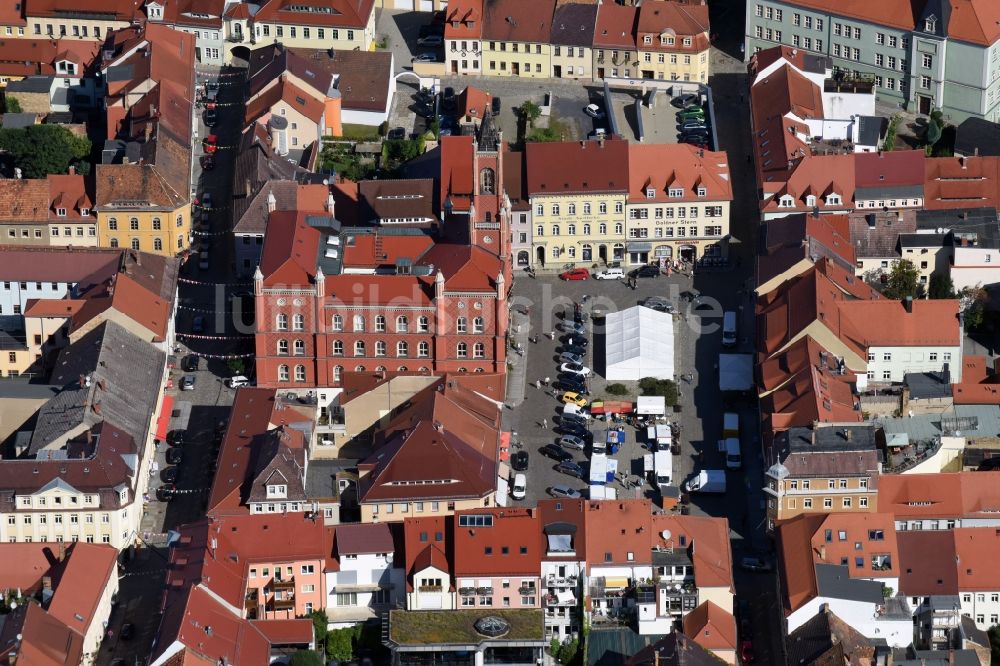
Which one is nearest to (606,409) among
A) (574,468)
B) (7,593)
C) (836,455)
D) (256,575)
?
(574,468)

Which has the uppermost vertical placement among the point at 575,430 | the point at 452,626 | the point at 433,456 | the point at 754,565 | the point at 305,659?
the point at 433,456

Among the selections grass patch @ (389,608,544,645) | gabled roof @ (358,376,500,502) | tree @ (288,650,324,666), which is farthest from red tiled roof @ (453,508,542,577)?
tree @ (288,650,324,666)

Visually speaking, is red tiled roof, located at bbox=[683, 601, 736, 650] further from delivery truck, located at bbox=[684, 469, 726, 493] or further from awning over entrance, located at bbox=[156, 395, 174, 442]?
awning over entrance, located at bbox=[156, 395, 174, 442]

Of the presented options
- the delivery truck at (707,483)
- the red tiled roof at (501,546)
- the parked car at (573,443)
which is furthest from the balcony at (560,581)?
the parked car at (573,443)

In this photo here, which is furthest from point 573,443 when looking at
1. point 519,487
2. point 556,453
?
point 519,487

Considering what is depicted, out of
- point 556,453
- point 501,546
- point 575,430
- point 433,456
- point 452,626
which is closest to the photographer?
point 452,626

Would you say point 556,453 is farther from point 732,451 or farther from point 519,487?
point 732,451

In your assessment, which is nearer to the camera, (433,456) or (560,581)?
(560,581)
